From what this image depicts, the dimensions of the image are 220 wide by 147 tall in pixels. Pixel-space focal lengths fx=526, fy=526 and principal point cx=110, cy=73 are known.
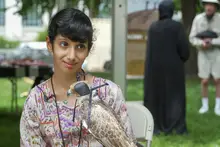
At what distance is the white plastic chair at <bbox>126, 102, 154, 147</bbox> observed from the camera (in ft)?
8.14

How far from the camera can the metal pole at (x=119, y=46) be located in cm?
539

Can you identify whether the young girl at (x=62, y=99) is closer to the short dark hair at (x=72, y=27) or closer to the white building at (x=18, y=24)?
the short dark hair at (x=72, y=27)

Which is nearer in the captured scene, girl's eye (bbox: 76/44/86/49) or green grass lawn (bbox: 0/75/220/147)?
girl's eye (bbox: 76/44/86/49)

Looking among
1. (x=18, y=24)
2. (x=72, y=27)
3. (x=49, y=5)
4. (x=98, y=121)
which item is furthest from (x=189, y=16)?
(x=98, y=121)

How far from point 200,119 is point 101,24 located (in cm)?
174

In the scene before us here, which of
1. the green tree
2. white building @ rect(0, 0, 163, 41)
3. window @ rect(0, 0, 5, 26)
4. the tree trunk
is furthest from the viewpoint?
window @ rect(0, 0, 5, 26)

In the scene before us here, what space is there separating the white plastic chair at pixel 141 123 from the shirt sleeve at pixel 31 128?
2.51 feet

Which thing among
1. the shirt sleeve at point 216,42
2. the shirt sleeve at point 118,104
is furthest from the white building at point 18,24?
the shirt sleeve at point 118,104

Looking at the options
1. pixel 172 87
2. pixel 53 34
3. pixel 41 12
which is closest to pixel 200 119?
pixel 172 87

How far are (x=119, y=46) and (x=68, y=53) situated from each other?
3798 millimetres

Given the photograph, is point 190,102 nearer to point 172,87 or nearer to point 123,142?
point 172,87

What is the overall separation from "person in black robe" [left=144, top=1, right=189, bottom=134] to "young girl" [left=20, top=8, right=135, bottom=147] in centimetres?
372

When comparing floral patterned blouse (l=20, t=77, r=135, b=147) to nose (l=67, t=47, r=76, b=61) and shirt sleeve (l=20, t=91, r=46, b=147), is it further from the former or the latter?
nose (l=67, t=47, r=76, b=61)

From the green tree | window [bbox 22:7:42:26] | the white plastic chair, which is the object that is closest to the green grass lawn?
window [bbox 22:7:42:26]
